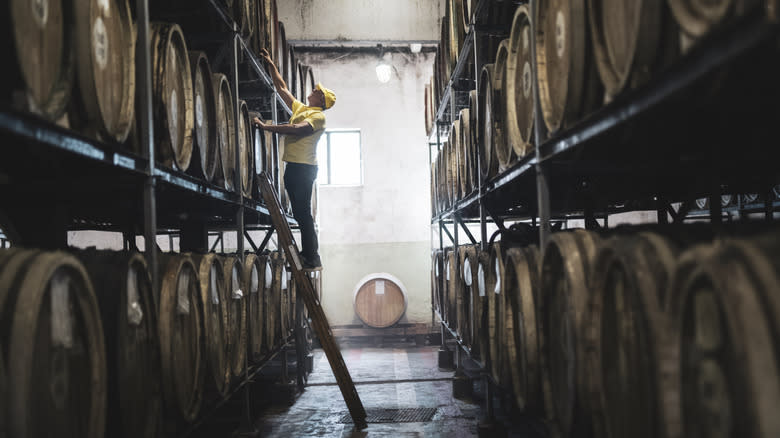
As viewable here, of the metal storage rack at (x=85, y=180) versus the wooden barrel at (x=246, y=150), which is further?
the wooden barrel at (x=246, y=150)

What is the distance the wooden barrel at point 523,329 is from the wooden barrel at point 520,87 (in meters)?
0.57

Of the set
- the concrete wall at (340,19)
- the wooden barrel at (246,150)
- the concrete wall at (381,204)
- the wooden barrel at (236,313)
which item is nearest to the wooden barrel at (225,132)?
the wooden barrel at (246,150)

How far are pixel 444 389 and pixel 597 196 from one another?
3024 mm

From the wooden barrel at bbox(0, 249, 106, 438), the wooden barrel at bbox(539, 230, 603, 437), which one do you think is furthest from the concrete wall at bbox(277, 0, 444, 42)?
the wooden barrel at bbox(0, 249, 106, 438)

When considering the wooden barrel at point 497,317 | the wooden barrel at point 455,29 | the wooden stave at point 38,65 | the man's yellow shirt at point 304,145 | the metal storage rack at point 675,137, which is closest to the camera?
the metal storage rack at point 675,137

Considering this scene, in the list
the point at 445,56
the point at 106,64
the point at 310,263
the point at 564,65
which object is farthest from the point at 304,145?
the point at 564,65

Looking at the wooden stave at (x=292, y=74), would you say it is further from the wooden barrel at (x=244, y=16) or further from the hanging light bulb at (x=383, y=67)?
the wooden barrel at (x=244, y=16)

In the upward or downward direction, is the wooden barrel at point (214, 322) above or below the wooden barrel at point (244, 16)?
below

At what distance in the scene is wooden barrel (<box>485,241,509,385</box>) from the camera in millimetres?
3316

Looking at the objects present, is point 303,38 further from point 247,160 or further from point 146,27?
point 146,27

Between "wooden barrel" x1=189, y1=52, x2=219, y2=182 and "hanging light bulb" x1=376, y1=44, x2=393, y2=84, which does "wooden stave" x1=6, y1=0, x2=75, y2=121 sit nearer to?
"wooden barrel" x1=189, y1=52, x2=219, y2=182

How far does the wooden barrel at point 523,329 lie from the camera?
9.04 ft

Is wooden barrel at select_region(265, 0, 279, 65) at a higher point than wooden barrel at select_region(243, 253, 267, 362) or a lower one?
higher

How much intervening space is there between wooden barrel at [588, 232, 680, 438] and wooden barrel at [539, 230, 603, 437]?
7 centimetres
